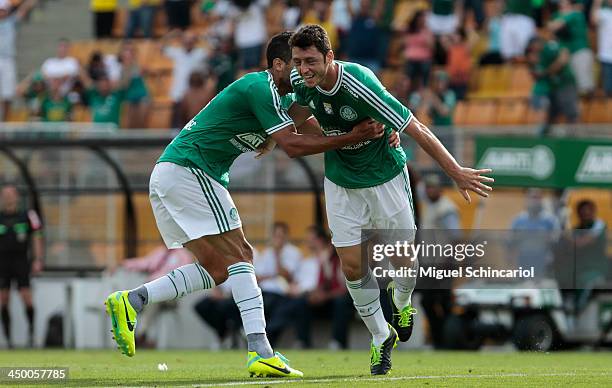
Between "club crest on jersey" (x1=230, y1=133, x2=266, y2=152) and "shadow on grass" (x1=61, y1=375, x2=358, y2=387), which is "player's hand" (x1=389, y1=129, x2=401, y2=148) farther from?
"shadow on grass" (x1=61, y1=375, x2=358, y2=387)

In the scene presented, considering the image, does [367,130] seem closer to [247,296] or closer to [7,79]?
[247,296]

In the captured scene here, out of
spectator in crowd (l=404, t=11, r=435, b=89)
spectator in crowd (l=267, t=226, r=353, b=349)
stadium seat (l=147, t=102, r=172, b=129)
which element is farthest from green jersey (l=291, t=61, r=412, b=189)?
stadium seat (l=147, t=102, r=172, b=129)

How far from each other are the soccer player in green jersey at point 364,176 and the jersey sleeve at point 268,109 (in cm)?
24

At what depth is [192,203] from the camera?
911cm

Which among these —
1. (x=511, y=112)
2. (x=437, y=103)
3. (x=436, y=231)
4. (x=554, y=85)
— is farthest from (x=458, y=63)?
(x=436, y=231)

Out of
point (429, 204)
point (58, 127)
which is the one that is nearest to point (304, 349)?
point (429, 204)

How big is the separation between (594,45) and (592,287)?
5.71 metres

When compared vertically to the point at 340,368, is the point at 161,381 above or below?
above

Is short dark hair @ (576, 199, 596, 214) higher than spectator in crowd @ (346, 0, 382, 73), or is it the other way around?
spectator in crowd @ (346, 0, 382, 73)

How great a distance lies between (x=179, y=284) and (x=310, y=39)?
198cm

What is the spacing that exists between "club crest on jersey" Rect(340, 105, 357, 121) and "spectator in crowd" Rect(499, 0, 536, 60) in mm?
11248

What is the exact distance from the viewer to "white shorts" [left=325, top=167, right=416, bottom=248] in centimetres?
951

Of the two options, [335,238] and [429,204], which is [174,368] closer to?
[335,238]

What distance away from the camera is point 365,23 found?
20.7 meters
